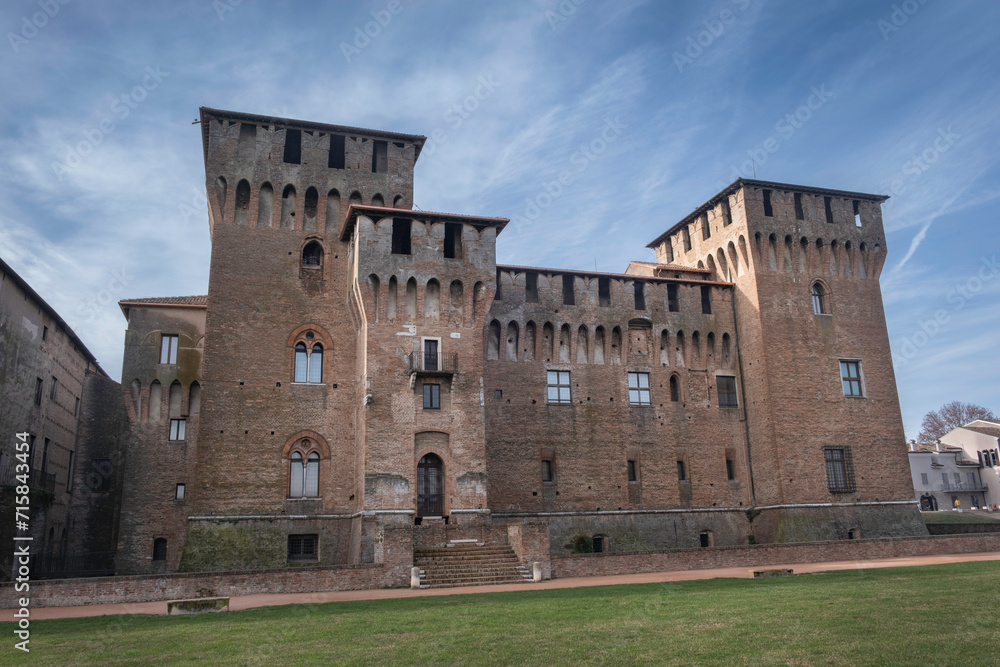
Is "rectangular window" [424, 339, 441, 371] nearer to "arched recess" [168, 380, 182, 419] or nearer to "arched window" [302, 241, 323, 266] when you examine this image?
"arched window" [302, 241, 323, 266]

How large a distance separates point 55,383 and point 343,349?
45.5ft

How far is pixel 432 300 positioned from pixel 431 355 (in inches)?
87.9

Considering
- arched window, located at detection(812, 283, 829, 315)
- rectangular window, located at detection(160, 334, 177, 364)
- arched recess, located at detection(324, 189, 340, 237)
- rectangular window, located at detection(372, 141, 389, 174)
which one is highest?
rectangular window, located at detection(372, 141, 389, 174)

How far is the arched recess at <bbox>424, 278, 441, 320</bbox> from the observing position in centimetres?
2964

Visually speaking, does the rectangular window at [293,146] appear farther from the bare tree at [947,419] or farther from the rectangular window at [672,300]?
the bare tree at [947,419]

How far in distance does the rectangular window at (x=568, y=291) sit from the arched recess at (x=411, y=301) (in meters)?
8.33

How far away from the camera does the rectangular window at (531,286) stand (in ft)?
113

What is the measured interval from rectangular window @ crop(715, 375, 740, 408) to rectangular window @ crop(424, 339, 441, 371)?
14857mm

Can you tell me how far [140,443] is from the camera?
102ft

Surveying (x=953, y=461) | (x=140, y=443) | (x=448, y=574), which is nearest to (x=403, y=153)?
(x=140, y=443)

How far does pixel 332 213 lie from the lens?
32156 millimetres

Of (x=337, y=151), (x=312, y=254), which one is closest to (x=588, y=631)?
(x=312, y=254)

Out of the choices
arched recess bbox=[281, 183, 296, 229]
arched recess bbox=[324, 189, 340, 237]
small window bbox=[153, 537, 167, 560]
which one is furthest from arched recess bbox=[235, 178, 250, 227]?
small window bbox=[153, 537, 167, 560]

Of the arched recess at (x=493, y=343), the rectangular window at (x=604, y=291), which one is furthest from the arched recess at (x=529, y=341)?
the rectangular window at (x=604, y=291)
